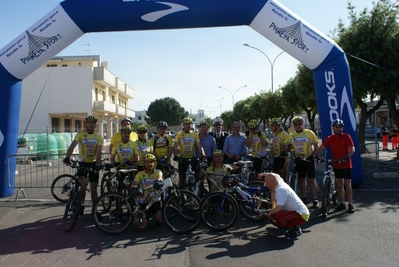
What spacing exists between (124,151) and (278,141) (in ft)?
11.6

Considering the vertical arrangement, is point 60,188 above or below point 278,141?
below

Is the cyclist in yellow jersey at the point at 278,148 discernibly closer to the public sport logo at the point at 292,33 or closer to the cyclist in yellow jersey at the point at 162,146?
the public sport logo at the point at 292,33

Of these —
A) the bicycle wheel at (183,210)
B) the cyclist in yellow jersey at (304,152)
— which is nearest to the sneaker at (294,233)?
the bicycle wheel at (183,210)

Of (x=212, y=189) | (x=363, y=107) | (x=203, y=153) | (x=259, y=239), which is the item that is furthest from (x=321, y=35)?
(x=363, y=107)

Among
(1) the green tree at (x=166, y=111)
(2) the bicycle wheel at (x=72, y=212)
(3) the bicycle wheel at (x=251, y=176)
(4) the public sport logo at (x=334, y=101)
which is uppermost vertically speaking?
(1) the green tree at (x=166, y=111)

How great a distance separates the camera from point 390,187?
9188mm

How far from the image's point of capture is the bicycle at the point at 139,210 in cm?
580

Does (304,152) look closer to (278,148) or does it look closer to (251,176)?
(278,148)

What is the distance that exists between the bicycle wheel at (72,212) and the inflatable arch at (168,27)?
3.60 m

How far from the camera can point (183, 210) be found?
6.00m

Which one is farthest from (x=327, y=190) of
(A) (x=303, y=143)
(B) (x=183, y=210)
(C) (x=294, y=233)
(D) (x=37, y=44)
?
(D) (x=37, y=44)

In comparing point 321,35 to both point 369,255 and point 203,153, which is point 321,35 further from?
point 369,255

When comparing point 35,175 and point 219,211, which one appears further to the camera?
point 35,175

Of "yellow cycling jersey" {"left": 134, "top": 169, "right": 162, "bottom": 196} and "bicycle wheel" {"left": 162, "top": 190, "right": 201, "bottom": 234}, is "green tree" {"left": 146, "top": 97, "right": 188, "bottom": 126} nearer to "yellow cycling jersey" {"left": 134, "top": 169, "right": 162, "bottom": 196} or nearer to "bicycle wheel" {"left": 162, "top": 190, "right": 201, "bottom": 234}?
"yellow cycling jersey" {"left": 134, "top": 169, "right": 162, "bottom": 196}
